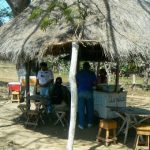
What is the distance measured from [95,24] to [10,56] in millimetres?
2334

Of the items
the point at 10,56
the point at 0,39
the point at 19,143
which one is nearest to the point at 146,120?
the point at 19,143

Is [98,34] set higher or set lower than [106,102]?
higher

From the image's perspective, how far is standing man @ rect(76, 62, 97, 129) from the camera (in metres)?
11.1

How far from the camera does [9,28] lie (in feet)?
38.0

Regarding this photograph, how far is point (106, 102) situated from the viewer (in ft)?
37.6

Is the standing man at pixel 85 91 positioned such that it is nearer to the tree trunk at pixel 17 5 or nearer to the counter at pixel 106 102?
the counter at pixel 106 102

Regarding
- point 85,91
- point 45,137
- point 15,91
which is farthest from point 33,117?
point 15,91

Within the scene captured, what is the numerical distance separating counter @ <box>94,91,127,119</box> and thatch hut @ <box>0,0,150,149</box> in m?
1.87

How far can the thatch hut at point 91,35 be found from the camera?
8.91 metres

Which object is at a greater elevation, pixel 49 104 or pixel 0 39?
pixel 0 39

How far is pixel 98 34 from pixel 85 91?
8.06 ft

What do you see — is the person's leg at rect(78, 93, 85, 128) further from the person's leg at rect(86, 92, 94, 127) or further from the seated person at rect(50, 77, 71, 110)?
the seated person at rect(50, 77, 71, 110)

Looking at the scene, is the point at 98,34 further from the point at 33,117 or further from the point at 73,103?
the point at 33,117

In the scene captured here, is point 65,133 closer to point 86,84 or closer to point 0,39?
point 86,84
